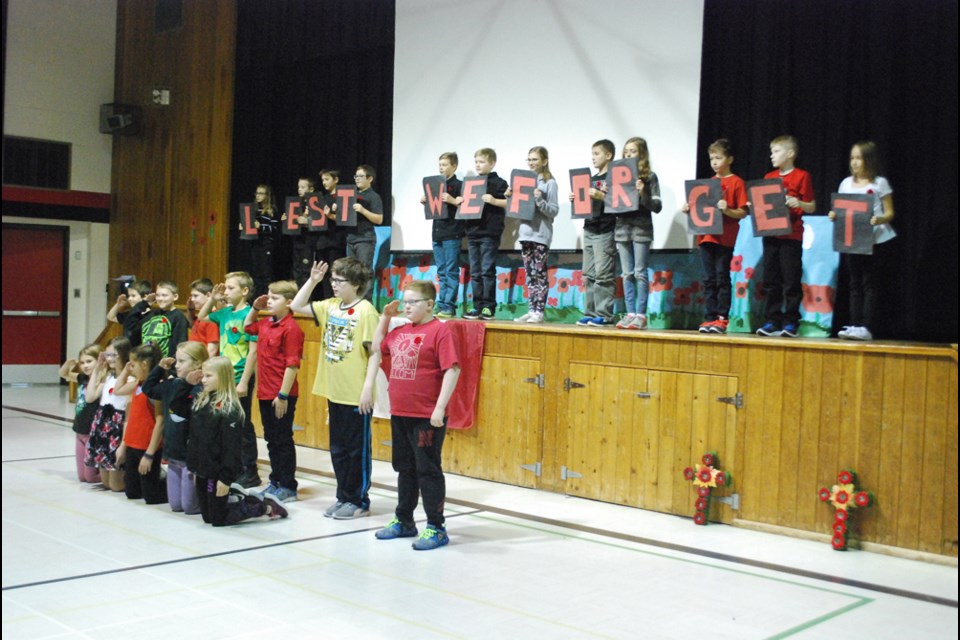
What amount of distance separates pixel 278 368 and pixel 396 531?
64.4 inches

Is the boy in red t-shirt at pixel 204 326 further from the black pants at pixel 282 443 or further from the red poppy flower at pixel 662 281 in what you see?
the red poppy flower at pixel 662 281

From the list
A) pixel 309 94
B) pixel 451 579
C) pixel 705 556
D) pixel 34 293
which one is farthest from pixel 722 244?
pixel 34 293

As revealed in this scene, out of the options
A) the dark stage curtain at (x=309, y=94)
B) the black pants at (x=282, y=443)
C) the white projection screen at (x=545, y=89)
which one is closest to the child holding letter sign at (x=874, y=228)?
the white projection screen at (x=545, y=89)

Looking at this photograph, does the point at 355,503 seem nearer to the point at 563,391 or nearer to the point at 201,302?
the point at 563,391

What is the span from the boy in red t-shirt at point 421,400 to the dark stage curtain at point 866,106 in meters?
3.49

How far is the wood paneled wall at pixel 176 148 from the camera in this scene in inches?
517

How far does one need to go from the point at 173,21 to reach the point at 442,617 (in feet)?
40.5

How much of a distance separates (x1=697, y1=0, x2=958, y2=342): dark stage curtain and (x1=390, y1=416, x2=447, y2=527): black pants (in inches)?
141

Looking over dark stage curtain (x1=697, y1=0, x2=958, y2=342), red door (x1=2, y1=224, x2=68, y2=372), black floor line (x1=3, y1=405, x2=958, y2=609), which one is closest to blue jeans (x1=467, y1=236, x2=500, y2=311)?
dark stage curtain (x1=697, y1=0, x2=958, y2=342)

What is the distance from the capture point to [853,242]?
6402 mm

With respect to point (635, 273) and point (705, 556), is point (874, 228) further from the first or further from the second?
point (705, 556)

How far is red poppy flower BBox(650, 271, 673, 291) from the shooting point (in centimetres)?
822

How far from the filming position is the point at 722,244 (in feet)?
24.0

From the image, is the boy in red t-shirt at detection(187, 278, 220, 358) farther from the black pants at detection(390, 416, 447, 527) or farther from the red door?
the red door
